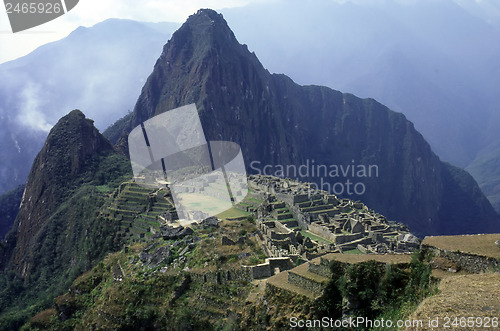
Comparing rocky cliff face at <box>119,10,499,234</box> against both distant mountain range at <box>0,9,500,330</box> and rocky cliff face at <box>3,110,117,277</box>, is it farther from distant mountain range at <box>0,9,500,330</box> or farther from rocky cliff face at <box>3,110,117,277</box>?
rocky cliff face at <box>3,110,117,277</box>

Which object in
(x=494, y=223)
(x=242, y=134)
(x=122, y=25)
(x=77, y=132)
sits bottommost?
(x=494, y=223)

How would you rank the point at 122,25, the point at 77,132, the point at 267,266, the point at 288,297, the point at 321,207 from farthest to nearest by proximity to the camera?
the point at 122,25 < the point at 77,132 < the point at 321,207 < the point at 267,266 < the point at 288,297

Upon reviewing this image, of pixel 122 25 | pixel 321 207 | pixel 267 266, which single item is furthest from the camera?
pixel 122 25

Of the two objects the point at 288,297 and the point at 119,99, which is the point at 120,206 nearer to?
the point at 288,297

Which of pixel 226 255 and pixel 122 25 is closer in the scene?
pixel 226 255

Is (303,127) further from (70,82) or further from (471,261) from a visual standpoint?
(471,261)

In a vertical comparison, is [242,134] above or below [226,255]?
below

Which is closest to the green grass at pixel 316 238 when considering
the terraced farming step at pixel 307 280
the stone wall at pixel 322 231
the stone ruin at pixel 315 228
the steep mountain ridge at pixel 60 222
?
the stone ruin at pixel 315 228

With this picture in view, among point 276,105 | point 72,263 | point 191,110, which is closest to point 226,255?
point 72,263

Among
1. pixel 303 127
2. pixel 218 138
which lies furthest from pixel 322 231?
Answer: pixel 303 127
